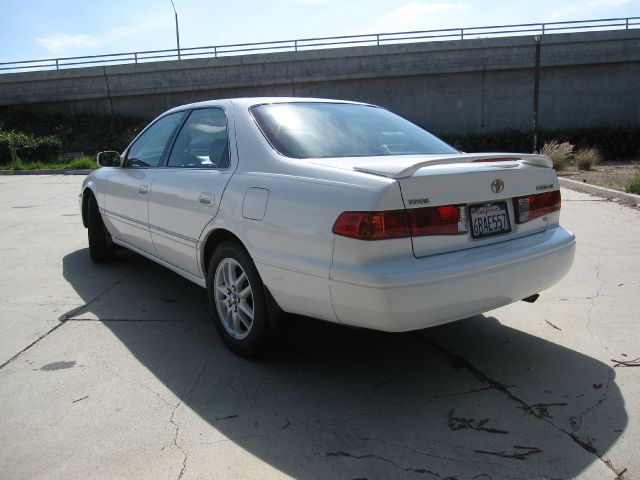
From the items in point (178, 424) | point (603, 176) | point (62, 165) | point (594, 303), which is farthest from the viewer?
point (62, 165)

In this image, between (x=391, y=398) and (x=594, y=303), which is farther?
(x=594, y=303)

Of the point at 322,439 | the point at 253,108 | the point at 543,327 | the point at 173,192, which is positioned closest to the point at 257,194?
the point at 253,108

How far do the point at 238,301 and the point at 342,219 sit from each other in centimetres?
112

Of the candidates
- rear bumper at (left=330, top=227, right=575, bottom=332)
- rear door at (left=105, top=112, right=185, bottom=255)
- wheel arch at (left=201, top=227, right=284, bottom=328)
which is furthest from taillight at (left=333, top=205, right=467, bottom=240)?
rear door at (left=105, top=112, right=185, bottom=255)

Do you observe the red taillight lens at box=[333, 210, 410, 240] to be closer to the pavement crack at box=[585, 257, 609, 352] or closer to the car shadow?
the car shadow

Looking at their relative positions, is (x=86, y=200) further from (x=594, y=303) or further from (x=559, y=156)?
(x=559, y=156)

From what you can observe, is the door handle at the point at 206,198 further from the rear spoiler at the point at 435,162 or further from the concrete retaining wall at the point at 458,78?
the concrete retaining wall at the point at 458,78

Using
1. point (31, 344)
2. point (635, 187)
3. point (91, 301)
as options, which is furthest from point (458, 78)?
point (31, 344)

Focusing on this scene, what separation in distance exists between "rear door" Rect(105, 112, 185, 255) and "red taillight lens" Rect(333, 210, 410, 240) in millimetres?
2304

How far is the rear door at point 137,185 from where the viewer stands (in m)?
4.55

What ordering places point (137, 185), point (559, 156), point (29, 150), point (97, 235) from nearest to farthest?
point (137, 185), point (97, 235), point (559, 156), point (29, 150)

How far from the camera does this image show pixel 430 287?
8.80 feet

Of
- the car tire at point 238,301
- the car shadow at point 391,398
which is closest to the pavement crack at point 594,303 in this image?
the car shadow at point 391,398

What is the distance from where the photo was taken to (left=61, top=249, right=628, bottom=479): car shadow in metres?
2.42
